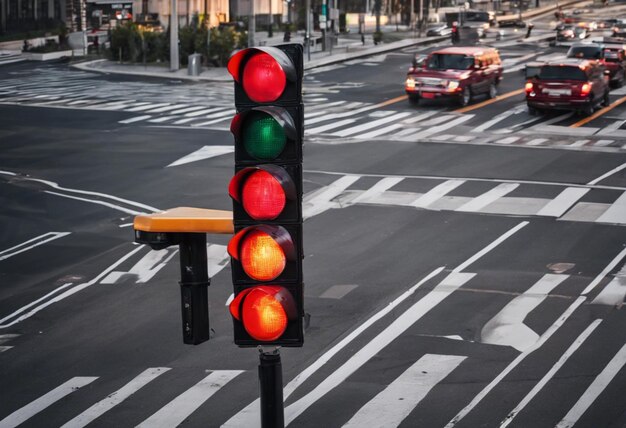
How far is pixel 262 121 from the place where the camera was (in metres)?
5.50

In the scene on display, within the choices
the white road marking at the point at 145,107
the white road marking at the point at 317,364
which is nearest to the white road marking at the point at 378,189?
the white road marking at the point at 317,364

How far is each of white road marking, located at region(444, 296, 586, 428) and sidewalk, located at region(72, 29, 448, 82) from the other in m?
36.4

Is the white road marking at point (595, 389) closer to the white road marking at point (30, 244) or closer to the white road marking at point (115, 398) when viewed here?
the white road marking at point (115, 398)

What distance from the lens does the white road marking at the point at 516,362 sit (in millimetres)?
12117

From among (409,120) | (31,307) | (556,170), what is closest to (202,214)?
(31,307)

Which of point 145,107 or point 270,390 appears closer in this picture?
point 270,390

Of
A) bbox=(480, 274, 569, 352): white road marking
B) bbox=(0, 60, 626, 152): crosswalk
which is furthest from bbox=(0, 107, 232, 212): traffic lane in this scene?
bbox=(480, 274, 569, 352): white road marking

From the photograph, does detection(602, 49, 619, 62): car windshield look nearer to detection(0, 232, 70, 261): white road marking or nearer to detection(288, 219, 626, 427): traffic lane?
detection(288, 219, 626, 427): traffic lane

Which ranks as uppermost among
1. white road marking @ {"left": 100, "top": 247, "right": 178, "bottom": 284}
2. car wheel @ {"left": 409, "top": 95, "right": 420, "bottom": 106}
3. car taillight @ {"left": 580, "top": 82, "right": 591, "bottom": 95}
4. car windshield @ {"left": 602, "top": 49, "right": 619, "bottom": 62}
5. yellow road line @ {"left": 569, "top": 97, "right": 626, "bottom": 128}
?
car windshield @ {"left": 602, "top": 49, "right": 619, "bottom": 62}

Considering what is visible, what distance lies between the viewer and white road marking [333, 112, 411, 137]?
36438 millimetres

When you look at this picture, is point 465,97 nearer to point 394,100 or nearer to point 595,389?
point 394,100

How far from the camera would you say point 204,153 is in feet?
105

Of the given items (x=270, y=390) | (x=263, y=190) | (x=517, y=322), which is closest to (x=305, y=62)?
(x=517, y=322)

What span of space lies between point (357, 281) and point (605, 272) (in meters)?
4.12
